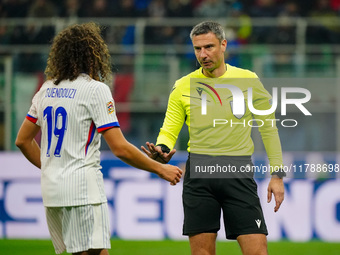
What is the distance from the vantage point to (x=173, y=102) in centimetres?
523

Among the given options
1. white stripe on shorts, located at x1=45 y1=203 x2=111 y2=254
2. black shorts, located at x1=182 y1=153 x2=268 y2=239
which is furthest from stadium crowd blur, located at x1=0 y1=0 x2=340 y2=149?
white stripe on shorts, located at x1=45 y1=203 x2=111 y2=254

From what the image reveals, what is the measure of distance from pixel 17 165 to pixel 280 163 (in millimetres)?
5957

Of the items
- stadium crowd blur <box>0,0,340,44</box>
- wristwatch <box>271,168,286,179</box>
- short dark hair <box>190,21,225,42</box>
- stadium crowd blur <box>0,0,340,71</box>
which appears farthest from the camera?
stadium crowd blur <box>0,0,340,44</box>

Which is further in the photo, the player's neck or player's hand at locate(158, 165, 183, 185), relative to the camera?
the player's neck

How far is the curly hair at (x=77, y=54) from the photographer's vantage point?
14.1 feet

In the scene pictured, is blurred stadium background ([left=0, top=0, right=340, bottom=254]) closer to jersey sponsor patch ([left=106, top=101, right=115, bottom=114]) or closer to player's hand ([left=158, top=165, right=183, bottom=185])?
player's hand ([left=158, top=165, right=183, bottom=185])

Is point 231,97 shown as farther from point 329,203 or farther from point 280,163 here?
point 329,203

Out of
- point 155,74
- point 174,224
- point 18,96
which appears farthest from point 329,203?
point 18,96

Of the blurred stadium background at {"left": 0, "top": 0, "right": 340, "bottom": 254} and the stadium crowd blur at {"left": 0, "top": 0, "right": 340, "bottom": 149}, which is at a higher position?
the stadium crowd blur at {"left": 0, "top": 0, "right": 340, "bottom": 149}

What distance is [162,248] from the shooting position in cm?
934

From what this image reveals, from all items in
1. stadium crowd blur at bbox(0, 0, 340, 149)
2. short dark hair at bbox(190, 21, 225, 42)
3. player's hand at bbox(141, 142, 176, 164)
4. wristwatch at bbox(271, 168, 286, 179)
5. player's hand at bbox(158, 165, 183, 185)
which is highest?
stadium crowd blur at bbox(0, 0, 340, 149)

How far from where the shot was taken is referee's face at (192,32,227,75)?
5086mm

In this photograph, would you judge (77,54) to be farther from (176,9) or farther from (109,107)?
(176,9)

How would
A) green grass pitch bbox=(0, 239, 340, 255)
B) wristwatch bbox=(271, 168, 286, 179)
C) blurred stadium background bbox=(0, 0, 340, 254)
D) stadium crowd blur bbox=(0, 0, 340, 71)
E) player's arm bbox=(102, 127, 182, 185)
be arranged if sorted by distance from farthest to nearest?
stadium crowd blur bbox=(0, 0, 340, 71), blurred stadium background bbox=(0, 0, 340, 254), green grass pitch bbox=(0, 239, 340, 255), wristwatch bbox=(271, 168, 286, 179), player's arm bbox=(102, 127, 182, 185)
